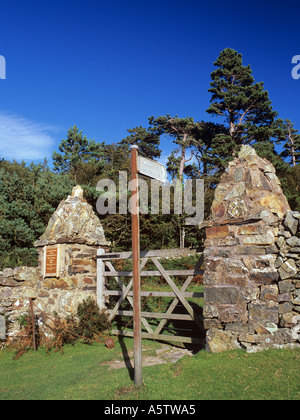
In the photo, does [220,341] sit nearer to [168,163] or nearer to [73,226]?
[73,226]

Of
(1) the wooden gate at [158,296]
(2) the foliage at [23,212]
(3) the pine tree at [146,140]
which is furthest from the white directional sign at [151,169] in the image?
(3) the pine tree at [146,140]

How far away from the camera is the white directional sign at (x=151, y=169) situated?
181 inches

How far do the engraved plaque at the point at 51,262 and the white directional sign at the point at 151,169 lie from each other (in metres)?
3.81

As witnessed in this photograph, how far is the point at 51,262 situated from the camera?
759cm

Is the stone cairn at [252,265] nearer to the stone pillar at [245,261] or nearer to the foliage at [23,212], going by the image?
the stone pillar at [245,261]

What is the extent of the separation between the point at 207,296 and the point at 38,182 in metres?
12.0

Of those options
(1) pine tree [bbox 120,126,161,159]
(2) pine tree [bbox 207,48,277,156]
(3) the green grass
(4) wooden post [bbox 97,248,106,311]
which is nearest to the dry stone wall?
(4) wooden post [bbox 97,248,106,311]

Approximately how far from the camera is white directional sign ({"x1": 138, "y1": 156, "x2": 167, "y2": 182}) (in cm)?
461

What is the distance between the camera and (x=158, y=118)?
30.2 meters

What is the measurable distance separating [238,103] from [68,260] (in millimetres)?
22559

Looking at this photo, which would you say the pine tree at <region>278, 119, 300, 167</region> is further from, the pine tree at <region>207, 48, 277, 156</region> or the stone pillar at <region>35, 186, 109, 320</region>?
the stone pillar at <region>35, 186, 109, 320</region>

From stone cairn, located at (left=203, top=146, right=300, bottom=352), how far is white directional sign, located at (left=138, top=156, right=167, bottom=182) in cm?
120
